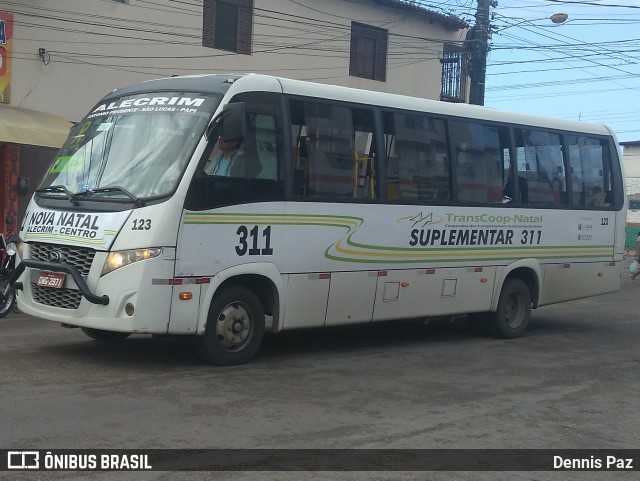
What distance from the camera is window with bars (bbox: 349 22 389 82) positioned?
25.9 meters

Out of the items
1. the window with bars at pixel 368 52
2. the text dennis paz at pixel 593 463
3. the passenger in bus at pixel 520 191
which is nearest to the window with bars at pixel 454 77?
the window with bars at pixel 368 52

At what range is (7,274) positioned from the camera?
12.8 meters

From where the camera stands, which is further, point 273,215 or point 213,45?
point 213,45

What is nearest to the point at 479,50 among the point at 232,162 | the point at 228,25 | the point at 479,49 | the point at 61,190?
the point at 479,49

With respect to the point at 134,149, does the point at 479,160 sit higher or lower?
higher

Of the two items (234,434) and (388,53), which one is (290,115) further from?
(388,53)

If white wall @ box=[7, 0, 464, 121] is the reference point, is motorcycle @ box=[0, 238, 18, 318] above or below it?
below

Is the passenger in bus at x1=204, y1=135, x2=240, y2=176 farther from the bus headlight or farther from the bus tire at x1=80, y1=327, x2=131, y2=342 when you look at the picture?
the bus tire at x1=80, y1=327, x2=131, y2=342

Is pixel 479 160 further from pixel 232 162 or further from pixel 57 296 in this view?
pixel 57 296

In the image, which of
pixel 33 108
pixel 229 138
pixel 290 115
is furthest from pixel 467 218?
pixel 33 108

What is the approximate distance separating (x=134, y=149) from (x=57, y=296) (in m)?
1.65

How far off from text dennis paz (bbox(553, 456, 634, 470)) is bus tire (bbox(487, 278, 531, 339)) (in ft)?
19.5

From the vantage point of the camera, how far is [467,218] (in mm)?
11688

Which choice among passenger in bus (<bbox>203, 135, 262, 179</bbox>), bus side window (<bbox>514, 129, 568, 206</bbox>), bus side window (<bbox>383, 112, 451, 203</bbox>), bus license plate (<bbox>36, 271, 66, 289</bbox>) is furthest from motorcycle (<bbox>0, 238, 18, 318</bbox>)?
bus side window (<bbox>514, 129, 568, 206</bbox>)
